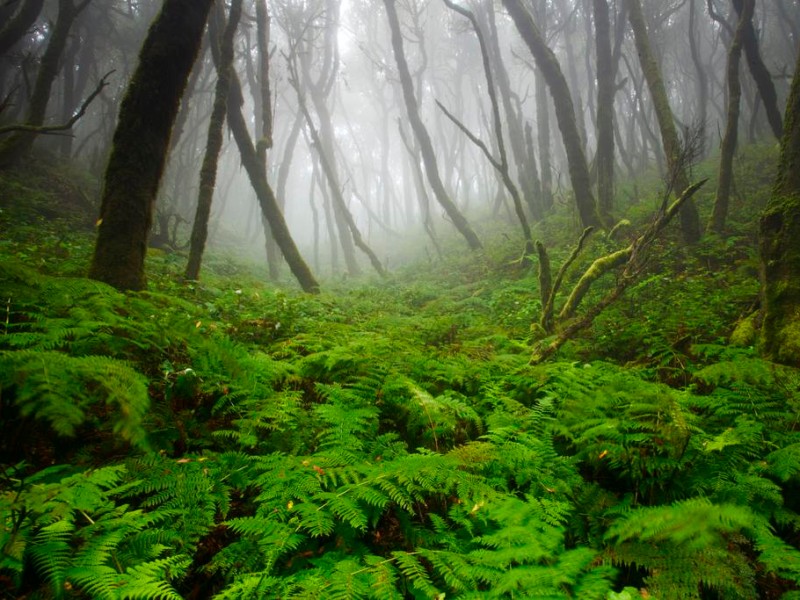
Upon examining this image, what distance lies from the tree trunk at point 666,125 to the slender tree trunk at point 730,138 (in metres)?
0.37

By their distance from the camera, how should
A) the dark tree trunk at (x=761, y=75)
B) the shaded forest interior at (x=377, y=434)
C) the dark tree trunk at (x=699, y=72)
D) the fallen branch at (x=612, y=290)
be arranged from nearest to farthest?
1. the shaded forest interior at (x=377, y=434)
2. the fallen branch at (x=612, y=290)
3. the dark tree trunk at (x=761, y=75)
4. the dark tree trunk at (x=699, y=72)

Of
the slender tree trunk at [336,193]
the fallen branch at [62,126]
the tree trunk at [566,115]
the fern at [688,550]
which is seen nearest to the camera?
the fern at [688,550]

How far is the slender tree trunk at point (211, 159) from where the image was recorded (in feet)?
21.1

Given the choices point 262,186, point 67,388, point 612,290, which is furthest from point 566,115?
point 67,388

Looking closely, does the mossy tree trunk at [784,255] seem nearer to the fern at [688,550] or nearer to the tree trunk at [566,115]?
the fern at [688,550]

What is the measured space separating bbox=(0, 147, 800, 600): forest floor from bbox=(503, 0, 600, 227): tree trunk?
643cm

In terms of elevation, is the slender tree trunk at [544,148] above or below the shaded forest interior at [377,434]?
above

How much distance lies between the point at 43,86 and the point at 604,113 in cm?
1393

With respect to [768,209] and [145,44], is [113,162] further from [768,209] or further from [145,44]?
[768,209]

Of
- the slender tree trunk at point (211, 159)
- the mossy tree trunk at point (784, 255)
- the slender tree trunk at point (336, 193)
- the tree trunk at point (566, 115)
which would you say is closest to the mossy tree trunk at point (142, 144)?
the slender tree trunk at point (211, 159)

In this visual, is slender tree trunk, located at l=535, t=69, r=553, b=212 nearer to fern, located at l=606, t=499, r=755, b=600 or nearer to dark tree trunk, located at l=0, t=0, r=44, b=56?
fern, located at l=606, t=499, r=755, b=600

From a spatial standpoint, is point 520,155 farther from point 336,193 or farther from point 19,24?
point 19,24

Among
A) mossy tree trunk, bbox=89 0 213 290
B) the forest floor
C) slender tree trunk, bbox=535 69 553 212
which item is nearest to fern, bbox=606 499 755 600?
the forest floor

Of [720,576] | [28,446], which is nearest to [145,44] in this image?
[28,446]
